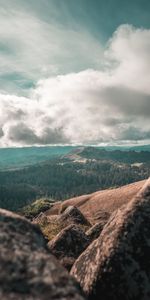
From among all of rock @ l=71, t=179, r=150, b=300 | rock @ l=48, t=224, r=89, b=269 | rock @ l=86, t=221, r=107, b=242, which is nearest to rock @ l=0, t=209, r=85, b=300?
rock @ l=71, t=179, r=150, b=300

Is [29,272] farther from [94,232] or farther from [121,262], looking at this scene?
[94,232]

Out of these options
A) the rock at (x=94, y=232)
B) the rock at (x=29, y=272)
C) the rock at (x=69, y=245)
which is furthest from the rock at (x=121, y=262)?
the rock at (x=94, y=232)

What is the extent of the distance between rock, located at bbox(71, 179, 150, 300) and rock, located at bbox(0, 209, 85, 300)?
161 inches

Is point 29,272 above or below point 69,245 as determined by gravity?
above

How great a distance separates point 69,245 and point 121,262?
1141 centimetres

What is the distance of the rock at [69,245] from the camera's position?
2339cm

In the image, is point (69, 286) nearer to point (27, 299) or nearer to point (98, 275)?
point (27, 299)

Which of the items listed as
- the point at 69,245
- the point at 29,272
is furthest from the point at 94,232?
the point at 29,272

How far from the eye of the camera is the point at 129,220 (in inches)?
592

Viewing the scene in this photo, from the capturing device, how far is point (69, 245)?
79.9 feet

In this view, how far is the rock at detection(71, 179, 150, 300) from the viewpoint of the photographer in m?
13.2

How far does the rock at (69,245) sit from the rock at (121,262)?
7973 mm

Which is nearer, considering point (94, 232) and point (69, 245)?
point (69, 245)

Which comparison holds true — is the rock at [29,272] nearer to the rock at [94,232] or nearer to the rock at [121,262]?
the rock at [121,262]
